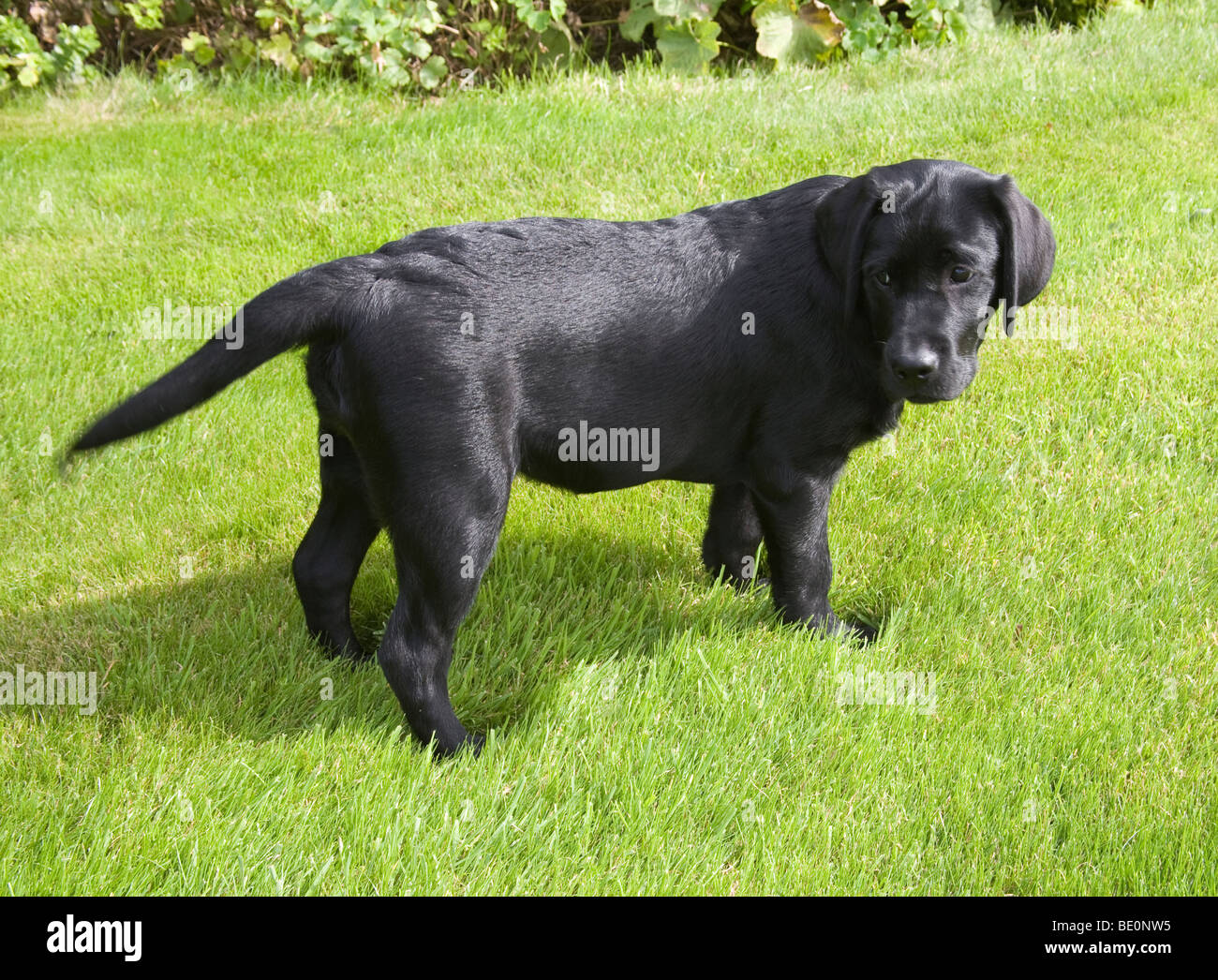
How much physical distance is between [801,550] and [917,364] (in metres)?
0.79

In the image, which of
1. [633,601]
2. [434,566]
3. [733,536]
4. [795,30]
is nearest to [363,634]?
[633,601]

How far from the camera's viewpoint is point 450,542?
302 centimetres

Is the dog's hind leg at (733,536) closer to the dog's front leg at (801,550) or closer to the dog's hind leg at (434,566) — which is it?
the dog's front leg at (801,550)

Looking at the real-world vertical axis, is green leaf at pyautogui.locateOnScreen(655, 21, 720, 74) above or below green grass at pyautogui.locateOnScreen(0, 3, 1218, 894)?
above

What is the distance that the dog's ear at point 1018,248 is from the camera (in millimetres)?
3127

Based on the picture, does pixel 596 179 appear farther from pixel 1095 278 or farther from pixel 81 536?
pixel 81 536

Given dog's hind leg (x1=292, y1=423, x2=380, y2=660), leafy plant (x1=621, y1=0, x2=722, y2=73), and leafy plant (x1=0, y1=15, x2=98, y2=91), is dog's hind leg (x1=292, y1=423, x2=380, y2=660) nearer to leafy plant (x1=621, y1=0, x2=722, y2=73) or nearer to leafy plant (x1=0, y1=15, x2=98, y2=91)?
leafy plant (x1=621, y1=0, x2=722, y2=73)

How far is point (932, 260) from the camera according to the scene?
122 inches

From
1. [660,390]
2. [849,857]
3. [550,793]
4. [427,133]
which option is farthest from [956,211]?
[427,133]

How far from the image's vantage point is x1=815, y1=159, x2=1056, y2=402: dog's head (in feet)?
10.1

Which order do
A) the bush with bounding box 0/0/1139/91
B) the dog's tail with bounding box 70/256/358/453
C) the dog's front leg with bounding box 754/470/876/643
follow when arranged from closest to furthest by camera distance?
the dog's tail with bounding box 70/256/358/453, the dog's front leg with bounding box 754/470/876/643, the bush with bounding box 0/0/1139/91

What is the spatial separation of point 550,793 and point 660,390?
46.7 inches

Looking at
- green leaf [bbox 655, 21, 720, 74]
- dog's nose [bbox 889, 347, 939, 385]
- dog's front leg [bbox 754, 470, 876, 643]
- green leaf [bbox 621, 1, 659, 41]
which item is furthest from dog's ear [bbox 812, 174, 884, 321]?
green leaf [bbox 621, 1, 659, 41]

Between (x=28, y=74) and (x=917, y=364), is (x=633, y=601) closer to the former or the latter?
(x=917, y=364)
